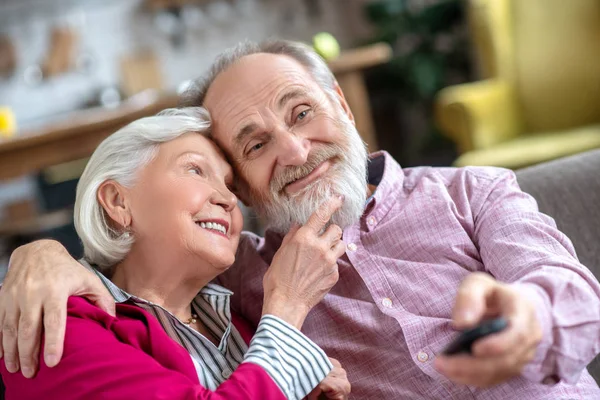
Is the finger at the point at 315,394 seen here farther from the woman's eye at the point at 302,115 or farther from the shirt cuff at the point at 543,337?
the woman's eye at the point at 302,115

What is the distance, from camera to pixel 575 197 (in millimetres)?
1557

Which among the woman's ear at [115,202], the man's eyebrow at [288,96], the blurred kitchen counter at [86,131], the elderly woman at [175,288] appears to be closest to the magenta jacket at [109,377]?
the elderly woman at [175,288]

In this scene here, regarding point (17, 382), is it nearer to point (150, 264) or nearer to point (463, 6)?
point (150, 264)

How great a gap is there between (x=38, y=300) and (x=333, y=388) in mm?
515

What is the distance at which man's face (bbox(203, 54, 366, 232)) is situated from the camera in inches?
56.6

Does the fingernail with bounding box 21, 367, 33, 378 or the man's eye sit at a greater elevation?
the man's eye

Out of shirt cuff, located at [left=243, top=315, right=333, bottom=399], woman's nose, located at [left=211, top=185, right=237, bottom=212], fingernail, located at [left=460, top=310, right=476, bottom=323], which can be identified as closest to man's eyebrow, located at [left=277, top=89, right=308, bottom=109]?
woman's nose, located at [left=211, top=185, right=237, bottom=212]

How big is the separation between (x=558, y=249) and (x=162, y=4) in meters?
4.99

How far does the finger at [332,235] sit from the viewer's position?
4.33 ft

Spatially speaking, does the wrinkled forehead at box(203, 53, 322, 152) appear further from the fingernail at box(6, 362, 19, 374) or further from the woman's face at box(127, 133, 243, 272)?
the fingernail at box(6, 362, 19, 374)

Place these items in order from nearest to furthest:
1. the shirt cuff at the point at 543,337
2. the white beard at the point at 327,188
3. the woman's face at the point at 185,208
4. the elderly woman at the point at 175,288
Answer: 1. the shirt cuff at the point at 543,337
2. the elderly woman at the point at 175,288
3. the woman's face at the point at 185,208
4. the white beard at the point at 327,188

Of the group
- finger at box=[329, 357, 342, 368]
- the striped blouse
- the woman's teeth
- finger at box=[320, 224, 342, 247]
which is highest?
the woman's teeth

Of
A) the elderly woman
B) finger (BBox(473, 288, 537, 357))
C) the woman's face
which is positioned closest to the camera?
finger (BBox(473, 288, 537, 357))

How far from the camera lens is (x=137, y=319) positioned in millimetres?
1244
